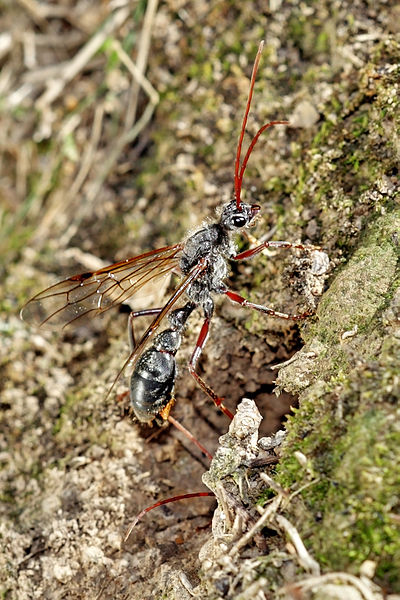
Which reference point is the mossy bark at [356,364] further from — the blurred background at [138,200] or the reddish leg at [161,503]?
the reddish leg at [161,503]

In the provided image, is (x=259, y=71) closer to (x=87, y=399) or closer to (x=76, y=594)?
(x=87, y=399)

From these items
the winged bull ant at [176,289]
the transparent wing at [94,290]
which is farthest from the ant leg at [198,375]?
the transparent wing at [94,290]

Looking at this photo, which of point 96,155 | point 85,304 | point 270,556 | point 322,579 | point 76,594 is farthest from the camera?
point 96,155

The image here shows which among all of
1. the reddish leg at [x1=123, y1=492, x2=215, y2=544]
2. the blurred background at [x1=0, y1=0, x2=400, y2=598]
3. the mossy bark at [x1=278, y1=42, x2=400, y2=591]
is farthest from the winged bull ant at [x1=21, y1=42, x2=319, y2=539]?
the mossy bark at [x1=278, y1=42, x2=400, y2=591]

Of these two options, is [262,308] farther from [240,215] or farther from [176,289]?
[240,215]

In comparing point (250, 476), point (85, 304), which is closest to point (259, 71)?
point (85, 304)
